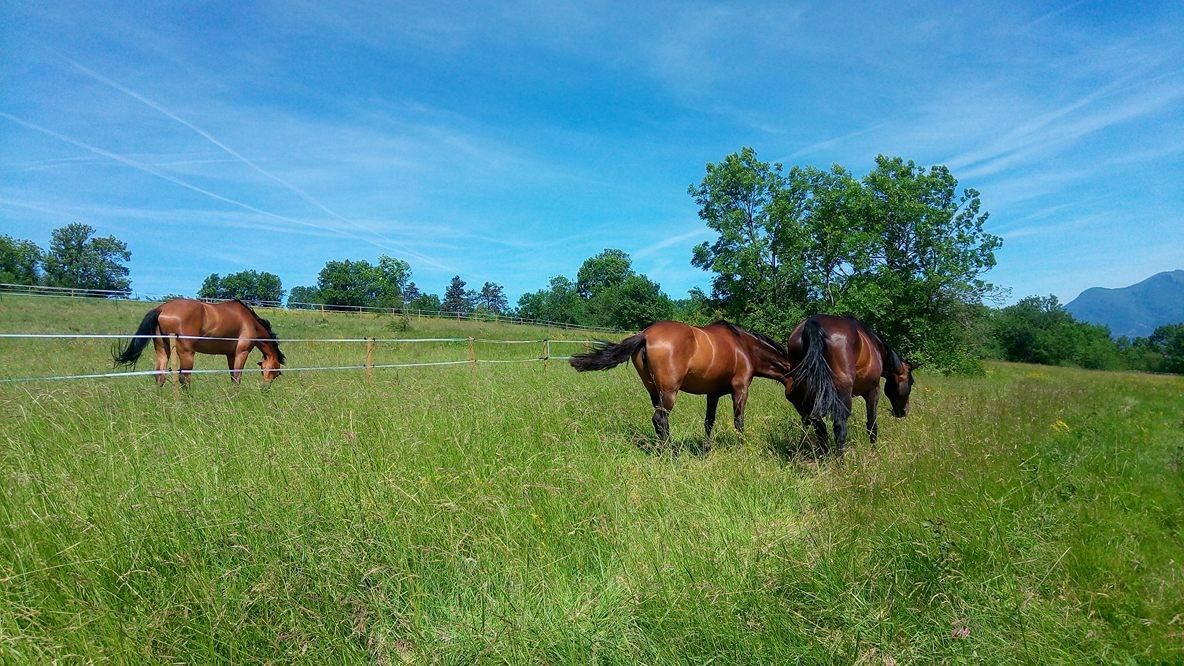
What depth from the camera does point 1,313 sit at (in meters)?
23.0

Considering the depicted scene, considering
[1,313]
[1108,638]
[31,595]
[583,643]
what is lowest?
[1108,638]

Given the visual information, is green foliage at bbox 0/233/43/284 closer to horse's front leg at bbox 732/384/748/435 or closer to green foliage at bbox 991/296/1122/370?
horse's front leg at bbox 732/384/748/435

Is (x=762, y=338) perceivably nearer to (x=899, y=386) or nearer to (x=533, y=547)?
(x=899, y=386)

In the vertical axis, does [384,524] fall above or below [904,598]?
above

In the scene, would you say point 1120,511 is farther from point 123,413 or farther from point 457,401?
point 123,413

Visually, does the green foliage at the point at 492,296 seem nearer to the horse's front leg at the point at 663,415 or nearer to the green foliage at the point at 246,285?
the green foliage at the point at 246,285

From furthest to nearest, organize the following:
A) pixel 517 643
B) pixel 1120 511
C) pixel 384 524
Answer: pixel 1120 511, pixel 384 524, pixel 517 643

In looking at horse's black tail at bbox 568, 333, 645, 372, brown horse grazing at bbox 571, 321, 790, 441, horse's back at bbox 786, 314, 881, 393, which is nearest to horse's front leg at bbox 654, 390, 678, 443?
brown horse grazing at bbox 571, 321, 790, 441

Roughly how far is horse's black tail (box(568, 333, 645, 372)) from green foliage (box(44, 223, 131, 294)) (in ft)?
343

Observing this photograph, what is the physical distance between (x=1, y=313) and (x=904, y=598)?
34.0 meters

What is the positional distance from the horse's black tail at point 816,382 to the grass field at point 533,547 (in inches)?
35.5

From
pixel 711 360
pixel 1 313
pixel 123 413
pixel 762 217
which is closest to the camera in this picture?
pixel 123 413

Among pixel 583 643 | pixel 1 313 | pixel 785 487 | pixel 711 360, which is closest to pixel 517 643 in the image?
pixel 583 643

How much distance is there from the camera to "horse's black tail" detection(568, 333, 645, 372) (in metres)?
6.44
